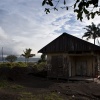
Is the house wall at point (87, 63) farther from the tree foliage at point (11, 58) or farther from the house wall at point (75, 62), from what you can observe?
the tree foliage at point (11, 58)

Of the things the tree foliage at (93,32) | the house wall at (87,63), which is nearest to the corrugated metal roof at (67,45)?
the house wall at (87,63)

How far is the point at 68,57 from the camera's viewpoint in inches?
920

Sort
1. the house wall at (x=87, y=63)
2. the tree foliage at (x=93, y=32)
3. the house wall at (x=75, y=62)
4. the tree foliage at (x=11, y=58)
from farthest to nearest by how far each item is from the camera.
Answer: the tree foliage at (x=11, y=58) → the tree foliage at (x=93, y=32) → the house wall at (x=87, y=63) → the house wall at (x=75, y=62)

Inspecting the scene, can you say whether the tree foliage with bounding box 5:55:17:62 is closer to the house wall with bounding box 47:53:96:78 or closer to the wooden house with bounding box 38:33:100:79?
the house wall with bounding box 47:53:96:78

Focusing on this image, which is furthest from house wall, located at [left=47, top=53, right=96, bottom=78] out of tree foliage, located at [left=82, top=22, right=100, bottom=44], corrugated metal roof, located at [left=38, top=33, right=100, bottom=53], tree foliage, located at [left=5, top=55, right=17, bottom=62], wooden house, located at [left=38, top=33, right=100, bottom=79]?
tree foliage, located at [left=5, top=55, right=17, bottom=62]

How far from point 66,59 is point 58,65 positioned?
1070mm

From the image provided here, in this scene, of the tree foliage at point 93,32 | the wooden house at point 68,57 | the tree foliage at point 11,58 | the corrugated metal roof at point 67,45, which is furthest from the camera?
the tree foliage at point 11,58

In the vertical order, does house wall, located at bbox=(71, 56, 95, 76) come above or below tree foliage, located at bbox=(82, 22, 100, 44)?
below

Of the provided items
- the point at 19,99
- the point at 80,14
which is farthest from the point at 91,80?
the point at 80,14

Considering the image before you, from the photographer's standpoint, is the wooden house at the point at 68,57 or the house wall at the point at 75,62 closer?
the wooden house at the point at 68,57

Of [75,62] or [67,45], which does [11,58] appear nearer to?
[75,62]

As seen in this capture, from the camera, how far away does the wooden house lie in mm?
22339

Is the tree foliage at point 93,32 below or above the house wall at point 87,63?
above

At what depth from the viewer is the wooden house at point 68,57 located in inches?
879
